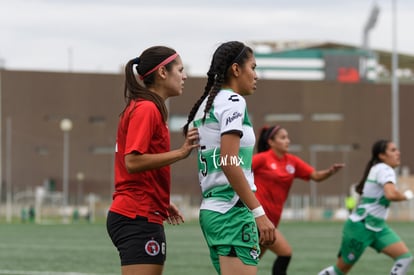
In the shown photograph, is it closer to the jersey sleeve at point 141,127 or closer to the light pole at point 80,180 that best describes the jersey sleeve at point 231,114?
the jersey sleeve at point 141,127

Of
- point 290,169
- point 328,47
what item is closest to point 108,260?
point 290,169

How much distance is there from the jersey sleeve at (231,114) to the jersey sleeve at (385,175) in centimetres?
586

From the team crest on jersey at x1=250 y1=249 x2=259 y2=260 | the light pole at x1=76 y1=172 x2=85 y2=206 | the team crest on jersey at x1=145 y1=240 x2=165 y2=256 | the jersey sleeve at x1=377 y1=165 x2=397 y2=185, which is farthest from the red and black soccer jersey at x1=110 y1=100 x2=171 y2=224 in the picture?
the light pole at x1=76 y1=172 x2=85 y2=206

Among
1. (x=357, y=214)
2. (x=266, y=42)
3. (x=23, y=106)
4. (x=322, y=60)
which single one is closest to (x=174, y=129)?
(x=23, y=106)

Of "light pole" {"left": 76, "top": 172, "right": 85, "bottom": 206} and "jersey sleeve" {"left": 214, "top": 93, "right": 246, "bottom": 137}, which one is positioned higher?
"jersey sleeve" {"left": 214, "top": 93, "right": 246, "bottom": 137}

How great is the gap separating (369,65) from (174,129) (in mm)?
22969

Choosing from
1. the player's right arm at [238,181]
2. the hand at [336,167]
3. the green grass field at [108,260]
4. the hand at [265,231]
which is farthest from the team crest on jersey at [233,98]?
the green grass field at [108,260]

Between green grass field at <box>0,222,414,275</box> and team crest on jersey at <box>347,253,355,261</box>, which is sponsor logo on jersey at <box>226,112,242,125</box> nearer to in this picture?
team crest on jersey at <box>347,253,355,261</box>

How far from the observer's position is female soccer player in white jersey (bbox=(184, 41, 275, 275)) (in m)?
6.57

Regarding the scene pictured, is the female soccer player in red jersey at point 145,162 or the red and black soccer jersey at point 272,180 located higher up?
the female soccer player in red jersey at point 145,162

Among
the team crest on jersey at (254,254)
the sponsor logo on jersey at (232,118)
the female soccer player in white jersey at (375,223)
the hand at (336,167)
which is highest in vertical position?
the sponsor logo on jersey at (232,118)

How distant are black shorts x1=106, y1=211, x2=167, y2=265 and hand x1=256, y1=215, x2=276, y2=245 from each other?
0.65 meters

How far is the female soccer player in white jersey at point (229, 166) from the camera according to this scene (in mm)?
6570

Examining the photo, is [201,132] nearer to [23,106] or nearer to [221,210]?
[221,210]
